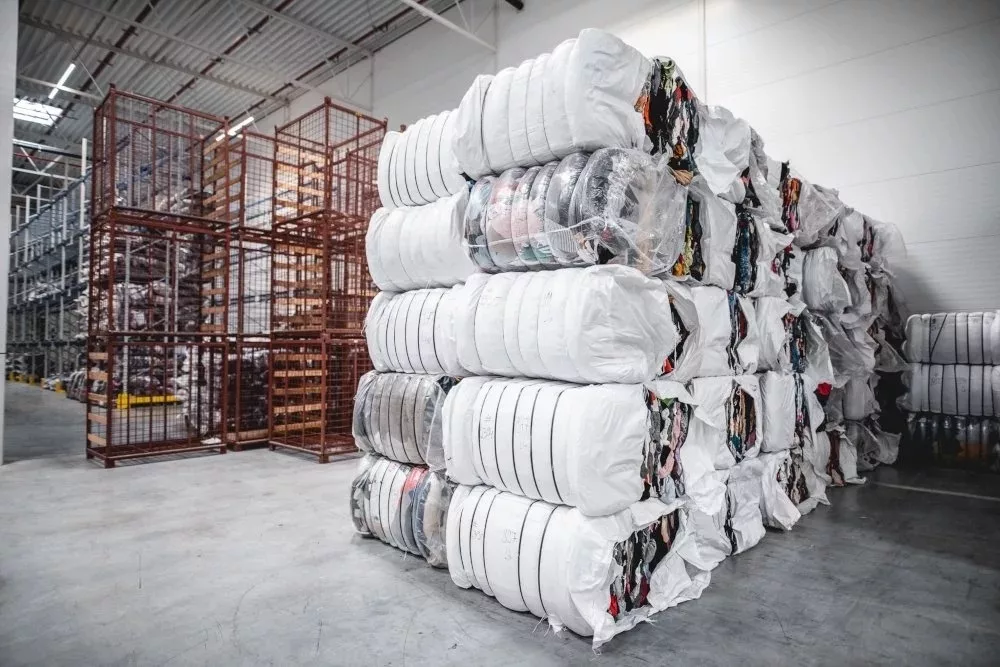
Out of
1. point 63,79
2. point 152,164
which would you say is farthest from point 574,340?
point 63,79

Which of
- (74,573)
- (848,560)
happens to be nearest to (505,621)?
(848,560)

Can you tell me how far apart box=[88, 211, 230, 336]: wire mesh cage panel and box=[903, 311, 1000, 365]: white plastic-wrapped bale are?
8.67 meters

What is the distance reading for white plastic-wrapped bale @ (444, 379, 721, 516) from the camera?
2.72 metres

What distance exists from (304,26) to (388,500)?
38.2 feet

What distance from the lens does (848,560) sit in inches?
154

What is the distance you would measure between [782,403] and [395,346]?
9.77 ft

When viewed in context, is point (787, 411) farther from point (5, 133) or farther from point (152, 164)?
point (5, 133)

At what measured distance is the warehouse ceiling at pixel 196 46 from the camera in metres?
11.8

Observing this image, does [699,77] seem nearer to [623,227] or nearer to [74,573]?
[623,227]

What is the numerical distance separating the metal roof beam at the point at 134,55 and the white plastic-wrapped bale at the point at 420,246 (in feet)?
40.0

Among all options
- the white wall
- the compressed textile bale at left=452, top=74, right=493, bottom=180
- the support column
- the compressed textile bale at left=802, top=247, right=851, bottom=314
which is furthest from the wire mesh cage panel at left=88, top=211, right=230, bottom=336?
the white wall

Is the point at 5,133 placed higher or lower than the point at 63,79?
lower

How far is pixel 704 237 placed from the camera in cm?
372

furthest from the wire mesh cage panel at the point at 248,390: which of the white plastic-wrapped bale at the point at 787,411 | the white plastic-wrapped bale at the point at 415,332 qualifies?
the white plastic-wrapped bale at the point at 787,411
